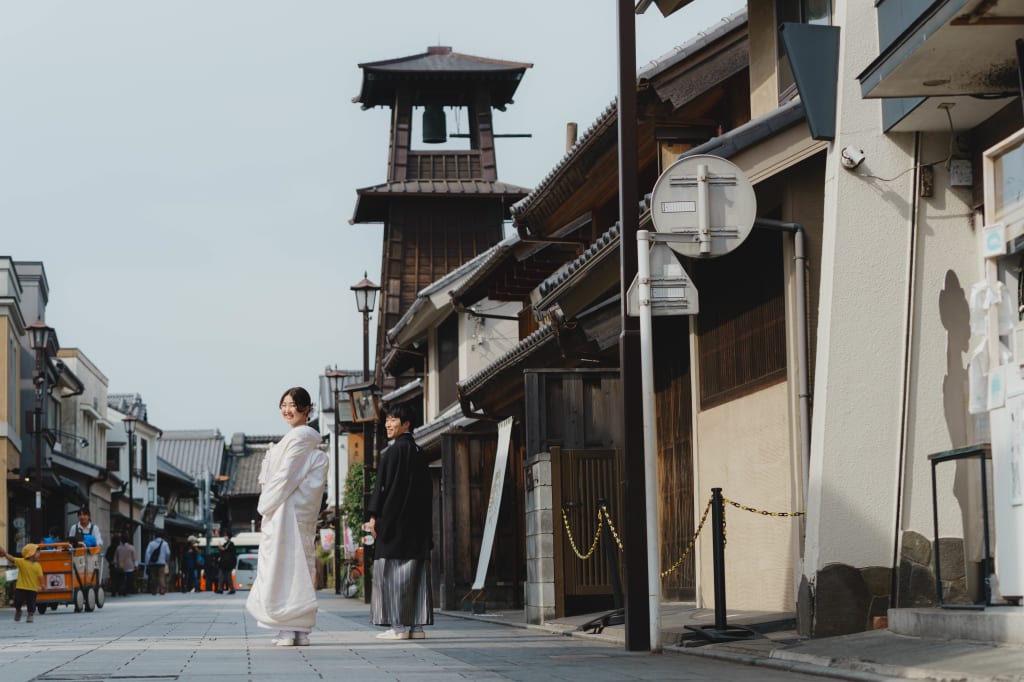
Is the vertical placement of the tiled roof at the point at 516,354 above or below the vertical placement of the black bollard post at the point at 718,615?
above

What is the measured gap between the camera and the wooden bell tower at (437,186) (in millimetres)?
42594

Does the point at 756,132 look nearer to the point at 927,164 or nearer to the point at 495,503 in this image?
the point at 927,164

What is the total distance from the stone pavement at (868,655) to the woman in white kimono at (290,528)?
2.70 metres

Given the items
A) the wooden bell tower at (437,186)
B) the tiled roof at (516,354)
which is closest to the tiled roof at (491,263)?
the tiled roof at (516,354)

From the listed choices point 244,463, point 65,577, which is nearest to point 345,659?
point 65,577

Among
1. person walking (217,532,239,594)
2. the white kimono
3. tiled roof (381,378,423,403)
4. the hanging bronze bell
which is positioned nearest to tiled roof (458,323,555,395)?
the white kimono

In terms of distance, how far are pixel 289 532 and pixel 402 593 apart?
1.30m

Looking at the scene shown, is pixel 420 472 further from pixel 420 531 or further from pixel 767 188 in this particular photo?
pixel 767 188

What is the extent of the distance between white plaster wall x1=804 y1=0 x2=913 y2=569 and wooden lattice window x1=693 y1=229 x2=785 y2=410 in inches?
94.1

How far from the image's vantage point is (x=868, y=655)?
354 inches

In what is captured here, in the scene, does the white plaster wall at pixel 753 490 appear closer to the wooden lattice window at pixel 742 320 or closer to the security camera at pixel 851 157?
the wooden lattice window at pixel 742 320

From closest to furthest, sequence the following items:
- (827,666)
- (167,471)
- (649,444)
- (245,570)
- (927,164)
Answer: (827,666) → (649,444) → (927,164) → (245,570) → (167,471)

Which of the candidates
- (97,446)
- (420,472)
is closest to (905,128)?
(420,472)

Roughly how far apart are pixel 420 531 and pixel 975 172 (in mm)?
5847
